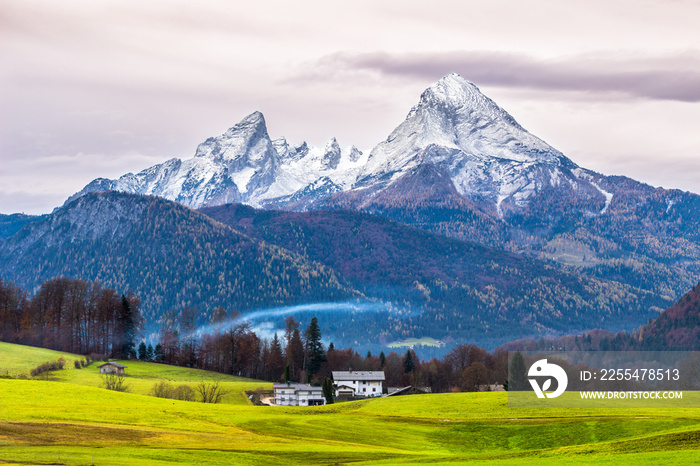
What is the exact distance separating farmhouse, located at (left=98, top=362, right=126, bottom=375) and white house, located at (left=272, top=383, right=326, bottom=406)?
108 feet

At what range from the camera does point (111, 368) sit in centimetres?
17388

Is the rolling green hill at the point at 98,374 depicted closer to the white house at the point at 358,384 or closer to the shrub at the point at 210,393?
the shrub at the point at 210,393

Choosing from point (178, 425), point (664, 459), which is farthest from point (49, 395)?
point (664, 459)

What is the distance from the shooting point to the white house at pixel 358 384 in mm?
193750

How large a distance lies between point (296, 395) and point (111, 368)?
3977 centimetres

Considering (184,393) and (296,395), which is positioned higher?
(184,393)

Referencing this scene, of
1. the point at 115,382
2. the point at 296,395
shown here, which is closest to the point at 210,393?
the point at 115,382

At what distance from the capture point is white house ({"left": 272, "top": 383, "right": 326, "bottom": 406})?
17238 cm

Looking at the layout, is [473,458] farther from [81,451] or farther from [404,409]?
[404,409]

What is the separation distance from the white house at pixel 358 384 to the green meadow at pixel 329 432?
59.9 m

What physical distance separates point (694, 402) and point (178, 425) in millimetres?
65513

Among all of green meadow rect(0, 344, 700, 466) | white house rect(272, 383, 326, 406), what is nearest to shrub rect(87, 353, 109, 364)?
white house rect(272, 383, 326, 406)

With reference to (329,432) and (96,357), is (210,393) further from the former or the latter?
(329,432)

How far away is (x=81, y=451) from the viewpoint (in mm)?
67250
